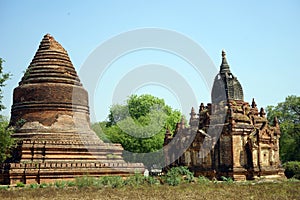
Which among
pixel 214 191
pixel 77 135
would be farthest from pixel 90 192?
pixel 77 135

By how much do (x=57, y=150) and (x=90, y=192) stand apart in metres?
7.52

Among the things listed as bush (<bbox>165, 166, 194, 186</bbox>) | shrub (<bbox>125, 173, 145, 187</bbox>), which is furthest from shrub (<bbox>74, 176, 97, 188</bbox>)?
bush (<bbox>165, 166, 194, 186</bbox>)

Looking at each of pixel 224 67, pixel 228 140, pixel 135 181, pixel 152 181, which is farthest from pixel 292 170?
pixel 135 181

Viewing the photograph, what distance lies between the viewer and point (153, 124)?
4516 cm

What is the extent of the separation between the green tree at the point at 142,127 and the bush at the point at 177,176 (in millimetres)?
15947

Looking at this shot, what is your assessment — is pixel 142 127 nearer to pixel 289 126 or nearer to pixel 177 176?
pixel 289 126

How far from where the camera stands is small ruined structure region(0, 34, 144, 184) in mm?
22820

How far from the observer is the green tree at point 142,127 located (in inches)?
1670

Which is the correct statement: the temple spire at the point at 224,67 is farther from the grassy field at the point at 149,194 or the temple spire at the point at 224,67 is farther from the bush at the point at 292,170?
the grassy field at the point at 149,194

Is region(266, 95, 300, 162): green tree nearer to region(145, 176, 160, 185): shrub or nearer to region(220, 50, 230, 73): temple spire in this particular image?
region(220, 50, 230, 73): temple spire

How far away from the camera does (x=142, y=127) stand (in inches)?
1731

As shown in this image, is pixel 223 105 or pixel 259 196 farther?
pixel 223 105

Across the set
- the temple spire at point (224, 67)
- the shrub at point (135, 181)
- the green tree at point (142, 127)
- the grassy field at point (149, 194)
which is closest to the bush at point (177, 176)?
the shrub at point (135, 181)

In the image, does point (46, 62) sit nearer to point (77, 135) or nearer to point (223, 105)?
point (77, 135)
